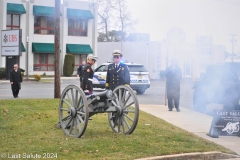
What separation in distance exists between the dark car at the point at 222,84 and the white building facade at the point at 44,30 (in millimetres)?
28078

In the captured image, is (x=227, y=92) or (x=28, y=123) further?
(x=227, y=92)

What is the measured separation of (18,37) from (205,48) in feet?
76.0

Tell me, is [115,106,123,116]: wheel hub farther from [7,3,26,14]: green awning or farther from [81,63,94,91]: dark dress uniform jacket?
[7,3,26,14]: green awning

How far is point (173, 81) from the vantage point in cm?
1546

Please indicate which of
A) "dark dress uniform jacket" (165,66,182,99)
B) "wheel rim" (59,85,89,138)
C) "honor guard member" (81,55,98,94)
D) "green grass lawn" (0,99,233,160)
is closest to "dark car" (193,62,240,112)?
"dark dress uniform jacket" (165,66,182,99)

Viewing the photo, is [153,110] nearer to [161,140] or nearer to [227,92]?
[227,92]

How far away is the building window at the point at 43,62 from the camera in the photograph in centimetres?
4694

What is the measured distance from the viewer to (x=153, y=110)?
50.9 feet

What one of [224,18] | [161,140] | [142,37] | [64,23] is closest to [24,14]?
[64,23]

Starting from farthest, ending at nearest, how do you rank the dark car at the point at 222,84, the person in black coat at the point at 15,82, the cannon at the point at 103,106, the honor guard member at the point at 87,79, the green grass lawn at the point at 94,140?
1. the person in black coat at the point at 15,82
2. the dark car at the point at 222,84
3. the honor guard member at the point at 87,79
4. the cannon at the point at 103,106
5. the green grass lawn at the point at 94,140

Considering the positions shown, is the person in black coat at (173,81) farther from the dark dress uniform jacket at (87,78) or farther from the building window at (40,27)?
the building window at (40,27)

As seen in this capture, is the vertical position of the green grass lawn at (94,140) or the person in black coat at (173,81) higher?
the person in black coat at (173,81)

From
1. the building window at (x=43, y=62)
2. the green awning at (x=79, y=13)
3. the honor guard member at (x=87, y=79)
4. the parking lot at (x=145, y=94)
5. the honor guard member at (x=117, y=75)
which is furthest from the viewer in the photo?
the building window at (x=43, y=62)

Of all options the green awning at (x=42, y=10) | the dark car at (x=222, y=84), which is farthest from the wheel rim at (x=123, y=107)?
the green awning at (x=42, y=10)
